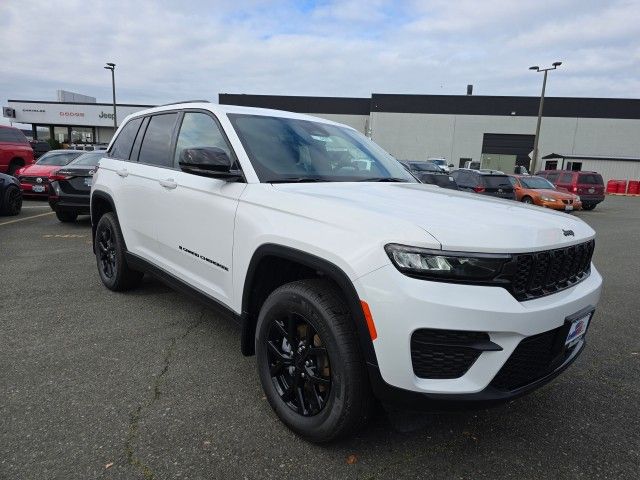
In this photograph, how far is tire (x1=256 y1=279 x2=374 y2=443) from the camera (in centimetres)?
214

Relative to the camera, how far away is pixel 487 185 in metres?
15.3

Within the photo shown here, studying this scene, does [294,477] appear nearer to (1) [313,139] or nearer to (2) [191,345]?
(2) [191,345]

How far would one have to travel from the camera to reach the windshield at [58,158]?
1251 centimetres

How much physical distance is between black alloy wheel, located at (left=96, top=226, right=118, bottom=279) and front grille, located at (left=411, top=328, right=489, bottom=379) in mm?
3649

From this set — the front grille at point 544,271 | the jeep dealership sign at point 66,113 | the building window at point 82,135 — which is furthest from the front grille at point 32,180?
the building window at point 82,135

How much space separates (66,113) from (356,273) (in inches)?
2251

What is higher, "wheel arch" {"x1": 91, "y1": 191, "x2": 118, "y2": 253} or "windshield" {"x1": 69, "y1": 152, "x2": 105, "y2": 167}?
"windshield" {"x1": 69, "y1": 152, "x2": 105, "y2": 167}

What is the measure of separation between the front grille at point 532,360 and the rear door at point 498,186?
1382 centimetres

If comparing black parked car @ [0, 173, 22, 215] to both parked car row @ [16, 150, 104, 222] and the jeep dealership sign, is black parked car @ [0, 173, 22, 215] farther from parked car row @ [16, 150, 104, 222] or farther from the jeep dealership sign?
the jeep dealership sign

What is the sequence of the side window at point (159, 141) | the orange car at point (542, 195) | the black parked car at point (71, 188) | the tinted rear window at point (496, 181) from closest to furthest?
the side window at point (159, 141), the black parked car at point (71, 188), the tinted rear window at point (496, 181), the orange car at point (542, 195)

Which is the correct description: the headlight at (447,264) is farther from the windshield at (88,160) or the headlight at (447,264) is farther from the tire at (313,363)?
the windshield at (88,160)

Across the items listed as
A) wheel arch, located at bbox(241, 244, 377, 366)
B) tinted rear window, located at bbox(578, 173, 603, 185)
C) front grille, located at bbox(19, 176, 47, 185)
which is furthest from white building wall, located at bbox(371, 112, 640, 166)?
wheel arch, located at bbox(241, 244, 377, 366)

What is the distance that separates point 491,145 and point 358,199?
50359 millimetres

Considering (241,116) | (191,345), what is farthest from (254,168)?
(191,345)
